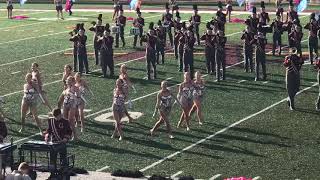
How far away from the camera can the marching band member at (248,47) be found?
27.5m

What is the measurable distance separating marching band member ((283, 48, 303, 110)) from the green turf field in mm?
451

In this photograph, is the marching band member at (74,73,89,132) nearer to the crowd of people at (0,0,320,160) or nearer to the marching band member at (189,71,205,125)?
the crowd of people at (0,0,320,160)

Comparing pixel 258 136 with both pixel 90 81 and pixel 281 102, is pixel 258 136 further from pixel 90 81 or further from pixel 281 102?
pixel 90 81

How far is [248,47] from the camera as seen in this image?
2784 cm

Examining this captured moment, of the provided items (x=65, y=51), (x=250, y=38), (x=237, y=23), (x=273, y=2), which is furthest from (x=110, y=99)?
(x=273, y=2)

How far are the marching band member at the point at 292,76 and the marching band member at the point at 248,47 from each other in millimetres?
4889

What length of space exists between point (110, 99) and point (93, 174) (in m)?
7.56

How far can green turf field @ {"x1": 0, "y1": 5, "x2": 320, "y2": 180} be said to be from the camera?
1758 cm

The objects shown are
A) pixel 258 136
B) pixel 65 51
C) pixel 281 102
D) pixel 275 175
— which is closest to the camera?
pixel 275 175

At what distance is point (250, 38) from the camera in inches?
1085

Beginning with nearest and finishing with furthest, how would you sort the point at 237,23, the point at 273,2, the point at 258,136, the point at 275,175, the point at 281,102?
the point at 275,175 → the point at 258,136 → the point at 281,102 → the point at 237,23 → the point at 273,2

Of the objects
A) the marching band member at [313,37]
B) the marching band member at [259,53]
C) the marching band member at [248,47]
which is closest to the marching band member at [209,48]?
the marching band member at [248,47]

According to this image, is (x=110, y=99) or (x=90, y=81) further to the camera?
(x=90, y=81)

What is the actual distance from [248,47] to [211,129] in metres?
7.75
